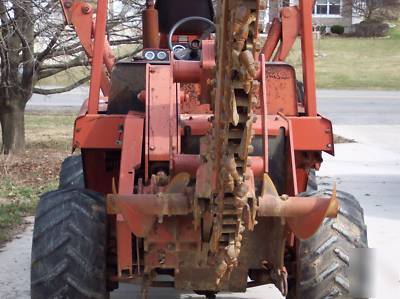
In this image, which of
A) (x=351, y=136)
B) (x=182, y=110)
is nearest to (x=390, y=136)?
(x=351, y=136)

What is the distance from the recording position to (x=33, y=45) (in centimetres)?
1255

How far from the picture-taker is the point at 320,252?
4.70 meters

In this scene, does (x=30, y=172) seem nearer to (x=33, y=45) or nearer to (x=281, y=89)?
(x=33, y=45)

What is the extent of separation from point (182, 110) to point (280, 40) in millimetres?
1525

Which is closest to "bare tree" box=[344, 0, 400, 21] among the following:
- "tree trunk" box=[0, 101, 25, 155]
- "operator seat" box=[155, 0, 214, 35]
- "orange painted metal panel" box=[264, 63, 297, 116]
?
"tree trunk" box=[0, 101, 25, 155]

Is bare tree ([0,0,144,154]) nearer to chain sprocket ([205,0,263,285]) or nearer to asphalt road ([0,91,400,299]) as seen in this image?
asphalt road ([0,91,400,299])

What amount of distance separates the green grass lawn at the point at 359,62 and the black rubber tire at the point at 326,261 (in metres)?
30.5

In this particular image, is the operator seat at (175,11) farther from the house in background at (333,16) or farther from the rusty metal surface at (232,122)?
the house in background at (333,16)

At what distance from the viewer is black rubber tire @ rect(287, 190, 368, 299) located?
Answer: 4.70m

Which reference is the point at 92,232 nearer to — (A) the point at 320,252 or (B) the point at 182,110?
(B) the point at 182,110

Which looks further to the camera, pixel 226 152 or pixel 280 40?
pixel 280 40

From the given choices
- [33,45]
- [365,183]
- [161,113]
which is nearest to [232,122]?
[161,113]

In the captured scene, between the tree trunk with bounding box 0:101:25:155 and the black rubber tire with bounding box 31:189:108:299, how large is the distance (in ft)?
30.7

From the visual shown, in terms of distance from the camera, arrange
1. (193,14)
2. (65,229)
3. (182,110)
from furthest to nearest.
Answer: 1. (193,14)
2. (182,110)
3. (65,229)
